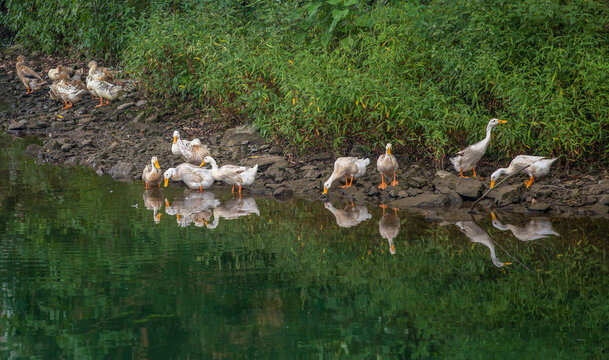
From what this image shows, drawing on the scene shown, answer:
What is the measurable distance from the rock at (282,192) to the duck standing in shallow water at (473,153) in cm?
225

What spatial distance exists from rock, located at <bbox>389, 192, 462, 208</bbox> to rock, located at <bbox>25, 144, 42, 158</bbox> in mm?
7127

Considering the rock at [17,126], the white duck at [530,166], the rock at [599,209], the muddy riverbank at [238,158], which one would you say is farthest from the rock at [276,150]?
the rock at [17,126]

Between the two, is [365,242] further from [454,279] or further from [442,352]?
[442,352]

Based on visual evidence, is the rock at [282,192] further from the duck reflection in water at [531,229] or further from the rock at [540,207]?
the rock at [540,207]

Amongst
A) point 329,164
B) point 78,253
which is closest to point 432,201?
point 329,164

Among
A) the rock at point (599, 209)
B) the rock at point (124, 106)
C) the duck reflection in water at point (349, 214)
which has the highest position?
the rock at point (124, 106)

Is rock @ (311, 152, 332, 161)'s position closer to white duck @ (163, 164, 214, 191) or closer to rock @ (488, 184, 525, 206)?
white duck @ (163, 164, 214, 191)

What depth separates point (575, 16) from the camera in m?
11.2

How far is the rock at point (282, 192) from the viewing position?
35.9ft

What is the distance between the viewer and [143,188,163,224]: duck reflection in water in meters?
9.97

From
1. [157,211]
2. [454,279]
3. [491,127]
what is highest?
[491,127]

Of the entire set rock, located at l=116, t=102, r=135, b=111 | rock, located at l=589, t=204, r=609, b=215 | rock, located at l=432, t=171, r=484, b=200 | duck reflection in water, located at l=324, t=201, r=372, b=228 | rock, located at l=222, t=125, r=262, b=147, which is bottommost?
rock, located at l=589, t=204, r=609, b=215

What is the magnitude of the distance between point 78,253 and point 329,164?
472cm

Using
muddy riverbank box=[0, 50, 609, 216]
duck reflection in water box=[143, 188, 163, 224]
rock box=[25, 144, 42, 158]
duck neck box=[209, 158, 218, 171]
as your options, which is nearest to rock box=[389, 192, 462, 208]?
muddy riverbank box=[0, 50, 609, 216]
